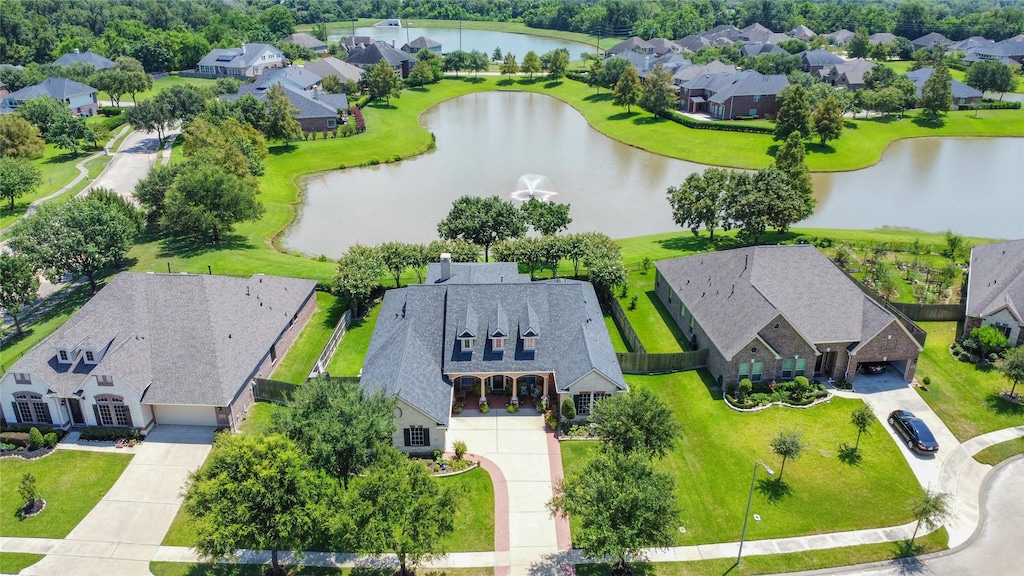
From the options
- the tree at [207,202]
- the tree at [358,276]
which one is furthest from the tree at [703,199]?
the tree at [207,202]

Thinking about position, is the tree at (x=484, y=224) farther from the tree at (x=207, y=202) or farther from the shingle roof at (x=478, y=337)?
the tree at (x=207, y=202)

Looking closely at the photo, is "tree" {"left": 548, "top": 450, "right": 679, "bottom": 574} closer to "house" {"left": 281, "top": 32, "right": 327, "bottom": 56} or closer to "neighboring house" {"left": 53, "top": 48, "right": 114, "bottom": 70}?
"neighboring house" {"left": 53, "top": 48, "right": 114, "bottom": 70}

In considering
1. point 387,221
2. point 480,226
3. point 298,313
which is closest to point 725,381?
point 480,226

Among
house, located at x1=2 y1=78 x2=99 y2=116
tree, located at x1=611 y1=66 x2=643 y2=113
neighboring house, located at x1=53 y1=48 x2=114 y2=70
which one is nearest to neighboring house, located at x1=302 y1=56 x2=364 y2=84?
house, located at x1=2 y1=78 x2=99 y2=116

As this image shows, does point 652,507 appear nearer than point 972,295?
Yes

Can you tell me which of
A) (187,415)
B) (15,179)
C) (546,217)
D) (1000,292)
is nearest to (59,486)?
(187,415)

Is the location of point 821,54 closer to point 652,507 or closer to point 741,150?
point 741,150

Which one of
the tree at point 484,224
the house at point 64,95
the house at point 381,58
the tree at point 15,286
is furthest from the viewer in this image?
the house at point 381,58
